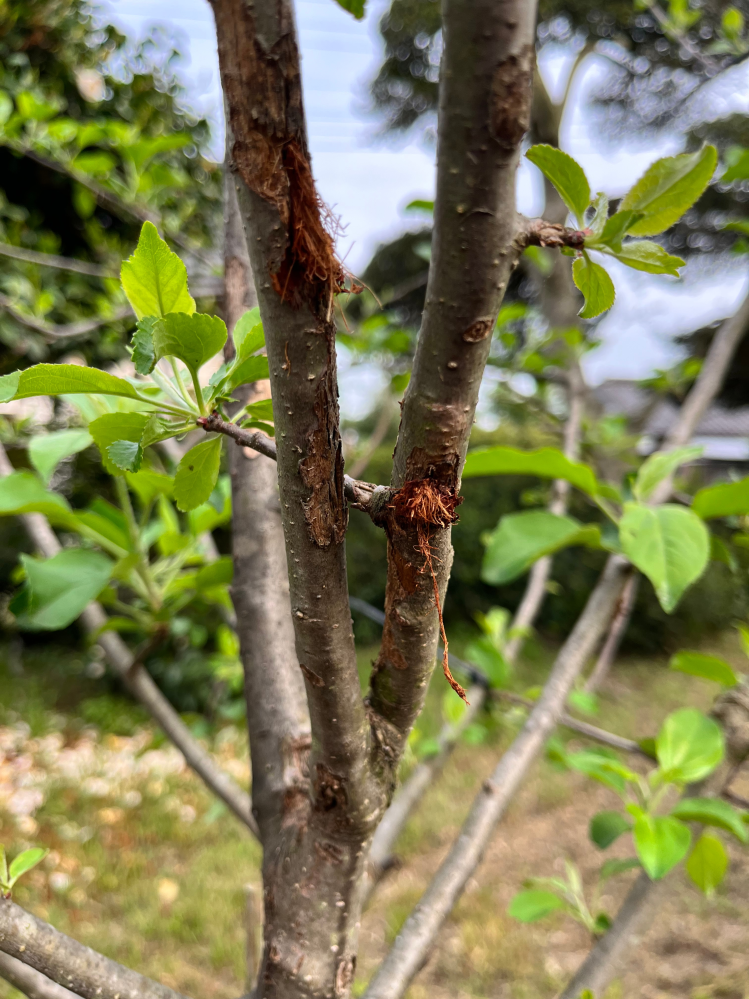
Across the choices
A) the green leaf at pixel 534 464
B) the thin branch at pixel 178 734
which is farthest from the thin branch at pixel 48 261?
the green leaf at pixel 534 464

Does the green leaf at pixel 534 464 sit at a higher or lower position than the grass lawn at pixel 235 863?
higher

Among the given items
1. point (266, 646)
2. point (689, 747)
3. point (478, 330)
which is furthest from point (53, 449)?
point (689, 747)

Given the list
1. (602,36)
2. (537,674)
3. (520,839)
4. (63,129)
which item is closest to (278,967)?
(63,129)

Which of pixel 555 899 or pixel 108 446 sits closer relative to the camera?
pixel 108 446

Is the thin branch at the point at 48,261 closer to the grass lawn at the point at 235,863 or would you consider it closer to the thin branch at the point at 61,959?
the grass lawn at the point at 235,863

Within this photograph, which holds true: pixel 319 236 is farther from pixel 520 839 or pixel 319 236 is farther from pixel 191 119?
pixel 191 119

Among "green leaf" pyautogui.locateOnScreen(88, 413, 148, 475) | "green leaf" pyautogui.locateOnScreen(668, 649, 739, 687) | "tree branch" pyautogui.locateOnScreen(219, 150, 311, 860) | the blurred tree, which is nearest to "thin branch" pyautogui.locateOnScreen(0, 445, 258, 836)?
"tree branch" pyautogui.locateOnScreen(219, 150, 311, 860)
